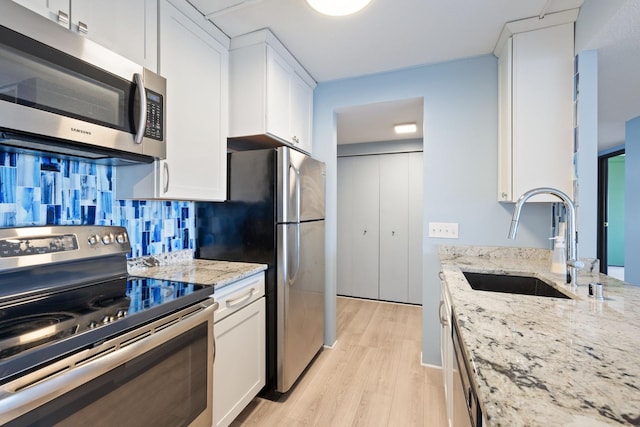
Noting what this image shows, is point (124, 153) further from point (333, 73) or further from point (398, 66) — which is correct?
point (398, 66)

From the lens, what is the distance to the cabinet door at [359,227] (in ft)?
12.5

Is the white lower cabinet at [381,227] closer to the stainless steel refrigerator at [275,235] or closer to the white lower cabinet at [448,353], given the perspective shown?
the stainless steel refrigerator at [275,235]

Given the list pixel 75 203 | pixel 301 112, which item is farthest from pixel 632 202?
pixel 75 203

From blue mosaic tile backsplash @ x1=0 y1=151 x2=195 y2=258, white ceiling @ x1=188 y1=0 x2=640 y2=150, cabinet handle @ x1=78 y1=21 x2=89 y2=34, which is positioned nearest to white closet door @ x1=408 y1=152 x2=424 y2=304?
white ceiling @ x1=188 y1=0 x2=640 y2=150

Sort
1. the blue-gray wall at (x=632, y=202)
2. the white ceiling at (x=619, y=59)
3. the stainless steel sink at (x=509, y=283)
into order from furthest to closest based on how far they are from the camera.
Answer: the blue-gray wall at (x=632, y=202)
the stainless steel sink at (x=509, y=283)
the white ceiling at (x=619, y=59)

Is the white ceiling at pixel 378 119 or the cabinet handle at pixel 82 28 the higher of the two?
the white ceiling at pixel 378 119

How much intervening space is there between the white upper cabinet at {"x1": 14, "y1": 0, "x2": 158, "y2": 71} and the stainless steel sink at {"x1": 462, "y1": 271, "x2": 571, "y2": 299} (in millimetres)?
2049

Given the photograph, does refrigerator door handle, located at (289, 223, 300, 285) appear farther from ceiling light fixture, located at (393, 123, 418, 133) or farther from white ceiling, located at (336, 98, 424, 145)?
ceiling light fixture, located at (393, 123, 418, 133)

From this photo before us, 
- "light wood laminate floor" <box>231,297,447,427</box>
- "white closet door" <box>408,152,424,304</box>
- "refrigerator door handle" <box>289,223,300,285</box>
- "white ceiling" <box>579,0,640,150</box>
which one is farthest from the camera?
"white closet door" <box>408,152,424,304</box>

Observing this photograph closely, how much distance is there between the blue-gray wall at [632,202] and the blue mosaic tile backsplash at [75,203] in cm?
433

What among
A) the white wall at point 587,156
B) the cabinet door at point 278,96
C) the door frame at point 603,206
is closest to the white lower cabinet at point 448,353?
the white wall at point 587,156

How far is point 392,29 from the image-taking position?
5.89ft

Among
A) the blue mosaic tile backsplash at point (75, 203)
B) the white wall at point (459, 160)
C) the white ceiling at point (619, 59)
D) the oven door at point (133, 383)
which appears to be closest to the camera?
the oven door at point (133, 383)

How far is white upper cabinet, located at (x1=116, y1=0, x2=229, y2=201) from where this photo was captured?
145 centimetres
